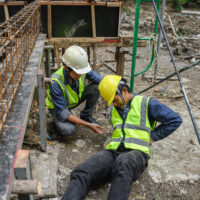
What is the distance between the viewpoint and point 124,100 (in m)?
2.96

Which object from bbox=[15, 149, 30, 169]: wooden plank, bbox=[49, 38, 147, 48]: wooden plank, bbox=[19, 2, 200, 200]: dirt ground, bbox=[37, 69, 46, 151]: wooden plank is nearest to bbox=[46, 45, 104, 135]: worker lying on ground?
bbox=[19, 2, 200, 200]: dirt ground

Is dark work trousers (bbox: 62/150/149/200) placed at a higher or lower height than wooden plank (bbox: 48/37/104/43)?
lower

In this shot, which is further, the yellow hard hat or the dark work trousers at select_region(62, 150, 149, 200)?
the yellow hard hat

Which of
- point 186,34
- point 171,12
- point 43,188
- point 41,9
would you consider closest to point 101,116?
point 43,188

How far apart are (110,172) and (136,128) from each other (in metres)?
0.63

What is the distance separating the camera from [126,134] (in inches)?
116

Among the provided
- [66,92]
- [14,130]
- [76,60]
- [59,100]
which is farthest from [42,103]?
[14,130]

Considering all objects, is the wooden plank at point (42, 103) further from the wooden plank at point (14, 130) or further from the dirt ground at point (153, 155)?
the dirt ground at point (153, 155)

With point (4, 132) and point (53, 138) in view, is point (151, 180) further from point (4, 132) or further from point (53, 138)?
point (4, 132)

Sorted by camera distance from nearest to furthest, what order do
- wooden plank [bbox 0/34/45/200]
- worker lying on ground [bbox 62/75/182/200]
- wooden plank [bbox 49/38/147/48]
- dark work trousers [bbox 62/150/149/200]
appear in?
1. wooden plank [bbox 0/34/45/200]
2. dark work trousers [bbox 62/150/149/200]
3. worker lying on ground [bbox 62/75/182/200]
4. wooden plank [bbox 49/38/147/48]

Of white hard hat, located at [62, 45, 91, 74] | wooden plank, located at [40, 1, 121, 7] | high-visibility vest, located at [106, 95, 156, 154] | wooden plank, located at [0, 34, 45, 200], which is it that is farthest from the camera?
wooden plank, located at [40, 1, 121, 7]

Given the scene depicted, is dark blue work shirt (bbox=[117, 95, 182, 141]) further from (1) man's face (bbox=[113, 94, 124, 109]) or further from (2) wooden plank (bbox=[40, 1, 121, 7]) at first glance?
(2) wooden plank (bbox=[40, 1, 121, 7])

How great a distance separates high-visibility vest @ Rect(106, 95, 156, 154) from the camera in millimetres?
2883

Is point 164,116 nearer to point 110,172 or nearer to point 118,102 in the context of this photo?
point 118,102
